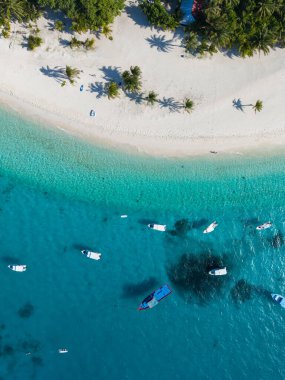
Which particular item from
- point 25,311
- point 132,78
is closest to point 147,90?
point 132,78

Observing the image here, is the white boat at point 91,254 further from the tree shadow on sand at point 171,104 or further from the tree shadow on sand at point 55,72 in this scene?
the tree shadow on sand at point 55,72

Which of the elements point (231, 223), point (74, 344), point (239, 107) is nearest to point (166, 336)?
point (74, 344)

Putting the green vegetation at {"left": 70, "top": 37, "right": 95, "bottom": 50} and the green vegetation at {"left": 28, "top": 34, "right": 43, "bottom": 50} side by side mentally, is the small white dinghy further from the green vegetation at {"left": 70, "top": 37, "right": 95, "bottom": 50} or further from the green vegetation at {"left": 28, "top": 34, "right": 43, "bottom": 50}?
the green vegetation at {"left": 28, "top": 34, "right": 43, "bottom": 50}

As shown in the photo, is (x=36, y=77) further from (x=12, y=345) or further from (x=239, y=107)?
(x=12, y=345)

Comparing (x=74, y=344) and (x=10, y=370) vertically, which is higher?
(x=74, y=344)

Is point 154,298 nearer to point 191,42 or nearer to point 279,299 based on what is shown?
point 279,299

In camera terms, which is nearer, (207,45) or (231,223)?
(207,45)
